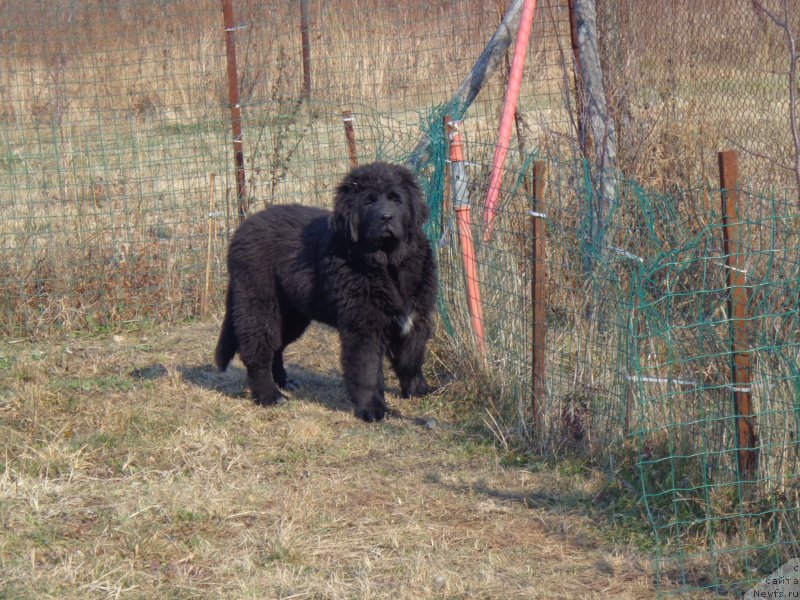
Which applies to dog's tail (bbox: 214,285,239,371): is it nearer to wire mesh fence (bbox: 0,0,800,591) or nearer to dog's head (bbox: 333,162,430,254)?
dog's head (bbox: 333,162,430,254)

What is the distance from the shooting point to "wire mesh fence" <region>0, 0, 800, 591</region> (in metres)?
4.03

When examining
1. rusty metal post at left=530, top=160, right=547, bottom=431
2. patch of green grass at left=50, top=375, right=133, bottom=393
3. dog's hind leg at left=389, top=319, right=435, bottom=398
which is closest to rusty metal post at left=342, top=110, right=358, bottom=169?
dog's hind leg at left=389, top=319, right=435, bottom=398

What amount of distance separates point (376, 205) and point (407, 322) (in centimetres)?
79

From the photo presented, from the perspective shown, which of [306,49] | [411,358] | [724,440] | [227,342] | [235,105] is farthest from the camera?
[306,49]

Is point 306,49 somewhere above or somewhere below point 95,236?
above

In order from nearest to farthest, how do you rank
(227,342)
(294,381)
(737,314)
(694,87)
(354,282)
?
(737,314) < (354,282) < (227,342) < (294,381) < (694,87)

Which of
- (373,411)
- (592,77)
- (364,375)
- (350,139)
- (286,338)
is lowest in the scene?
(373,411)

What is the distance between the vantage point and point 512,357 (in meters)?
5.55

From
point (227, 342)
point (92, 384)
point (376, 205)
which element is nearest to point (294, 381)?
point (227, 342)

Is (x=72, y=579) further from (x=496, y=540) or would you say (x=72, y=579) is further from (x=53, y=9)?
(x=53, y=9)

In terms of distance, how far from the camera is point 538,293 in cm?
503

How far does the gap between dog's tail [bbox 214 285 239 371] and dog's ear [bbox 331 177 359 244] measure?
105 centimetres

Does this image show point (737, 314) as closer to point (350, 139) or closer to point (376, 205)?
point (376, 205)

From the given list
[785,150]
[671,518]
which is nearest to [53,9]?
[785,150]
